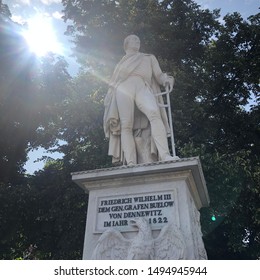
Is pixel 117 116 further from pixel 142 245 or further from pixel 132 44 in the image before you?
pixel 142 245

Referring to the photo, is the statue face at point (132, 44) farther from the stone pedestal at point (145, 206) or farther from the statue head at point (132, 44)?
the stone pedestal at point (145, 206)

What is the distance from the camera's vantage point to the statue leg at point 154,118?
17.8 ft

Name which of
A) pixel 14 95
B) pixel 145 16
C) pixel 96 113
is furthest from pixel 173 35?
pixel 14 95

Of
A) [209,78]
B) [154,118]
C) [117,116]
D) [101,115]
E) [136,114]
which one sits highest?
[209,78]

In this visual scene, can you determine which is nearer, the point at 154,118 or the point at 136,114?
the point at 154,118

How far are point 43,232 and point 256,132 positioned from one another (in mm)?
9373

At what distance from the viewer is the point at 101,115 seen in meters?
13.2

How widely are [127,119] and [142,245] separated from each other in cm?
244

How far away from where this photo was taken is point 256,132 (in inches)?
541

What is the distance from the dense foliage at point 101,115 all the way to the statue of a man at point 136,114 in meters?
4.37

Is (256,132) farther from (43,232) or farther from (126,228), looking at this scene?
(126,228)

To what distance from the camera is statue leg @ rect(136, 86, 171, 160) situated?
5418mm

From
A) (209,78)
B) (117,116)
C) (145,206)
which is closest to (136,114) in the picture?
(117,116)

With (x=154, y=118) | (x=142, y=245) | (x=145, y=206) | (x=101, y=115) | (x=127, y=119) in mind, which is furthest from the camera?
(x=101, y=115)
